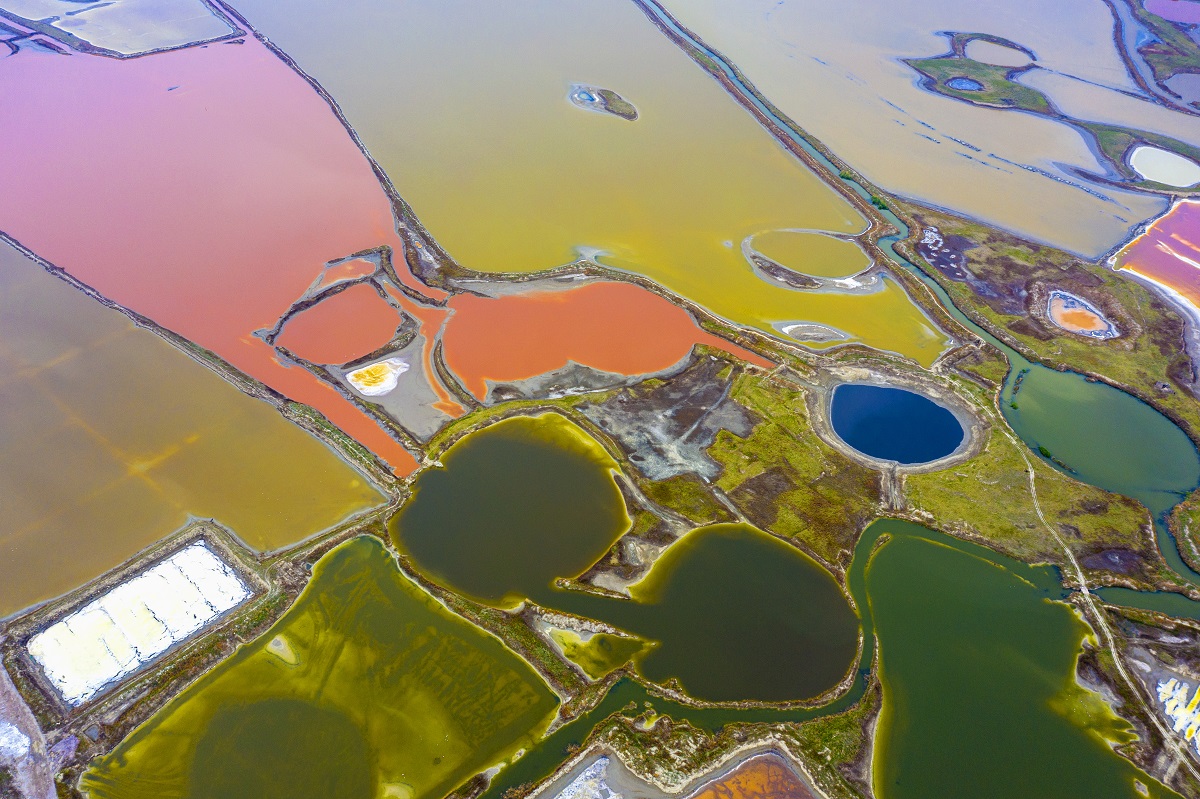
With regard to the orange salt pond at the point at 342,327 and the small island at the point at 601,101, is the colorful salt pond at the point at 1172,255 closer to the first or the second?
the small island at the point at 601,101

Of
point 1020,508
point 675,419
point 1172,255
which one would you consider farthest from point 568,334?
point 1172,255

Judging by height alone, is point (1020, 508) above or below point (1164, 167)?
below

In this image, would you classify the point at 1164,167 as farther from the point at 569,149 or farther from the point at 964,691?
the point at 964,691

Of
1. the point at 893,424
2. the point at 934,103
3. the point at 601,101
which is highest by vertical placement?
the point at 934,103

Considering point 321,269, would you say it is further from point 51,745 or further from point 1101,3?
point 1101,3

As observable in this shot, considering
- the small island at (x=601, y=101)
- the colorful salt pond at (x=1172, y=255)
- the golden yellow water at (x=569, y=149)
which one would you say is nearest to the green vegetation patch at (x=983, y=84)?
the colorful salt pond at (x=1172, y=255)

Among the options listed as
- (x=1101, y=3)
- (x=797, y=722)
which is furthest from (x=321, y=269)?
(x=1101, y=3)
